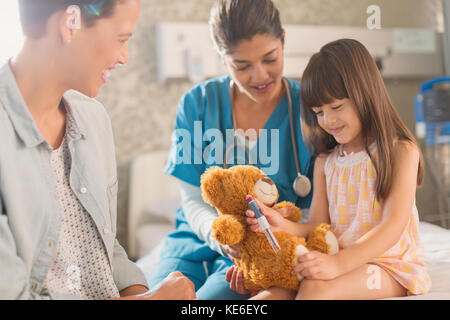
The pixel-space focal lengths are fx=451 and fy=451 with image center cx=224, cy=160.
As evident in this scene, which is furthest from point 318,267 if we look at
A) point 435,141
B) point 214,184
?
point 435,141

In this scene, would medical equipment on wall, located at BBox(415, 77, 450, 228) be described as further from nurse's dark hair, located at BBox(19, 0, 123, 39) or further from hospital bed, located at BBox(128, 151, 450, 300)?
nurse's dark hair, located at BBox(19, 0, 123, 39)

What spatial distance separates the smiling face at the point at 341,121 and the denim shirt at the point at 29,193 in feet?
1.10

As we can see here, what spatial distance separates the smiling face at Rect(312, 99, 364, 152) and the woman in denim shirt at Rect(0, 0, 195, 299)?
11.4 inches

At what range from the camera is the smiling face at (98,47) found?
0.56 m

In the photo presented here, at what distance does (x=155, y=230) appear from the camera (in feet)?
3.76

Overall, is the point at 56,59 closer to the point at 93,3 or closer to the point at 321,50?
the point at 93,3

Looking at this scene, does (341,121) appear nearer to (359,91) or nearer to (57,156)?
(359,91)

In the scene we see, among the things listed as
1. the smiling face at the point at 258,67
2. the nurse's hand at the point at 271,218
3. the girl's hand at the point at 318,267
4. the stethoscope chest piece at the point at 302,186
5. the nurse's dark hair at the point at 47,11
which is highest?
the nurse's dark hair at the point at 47,11

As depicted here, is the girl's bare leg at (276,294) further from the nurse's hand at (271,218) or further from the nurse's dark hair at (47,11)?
the nurse's dark hair at (47,11)

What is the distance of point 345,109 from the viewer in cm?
63

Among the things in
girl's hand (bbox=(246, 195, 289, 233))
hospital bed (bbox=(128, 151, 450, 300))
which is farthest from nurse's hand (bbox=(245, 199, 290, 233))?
hospital bed (bbox=(128, 151, 450, 300))

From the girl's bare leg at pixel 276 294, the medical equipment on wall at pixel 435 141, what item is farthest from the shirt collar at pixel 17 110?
the medical equipment on wall at pixel 435 141

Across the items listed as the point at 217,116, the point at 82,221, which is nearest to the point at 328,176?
the point at 217,116

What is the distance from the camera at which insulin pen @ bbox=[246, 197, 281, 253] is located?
1.96 feet
